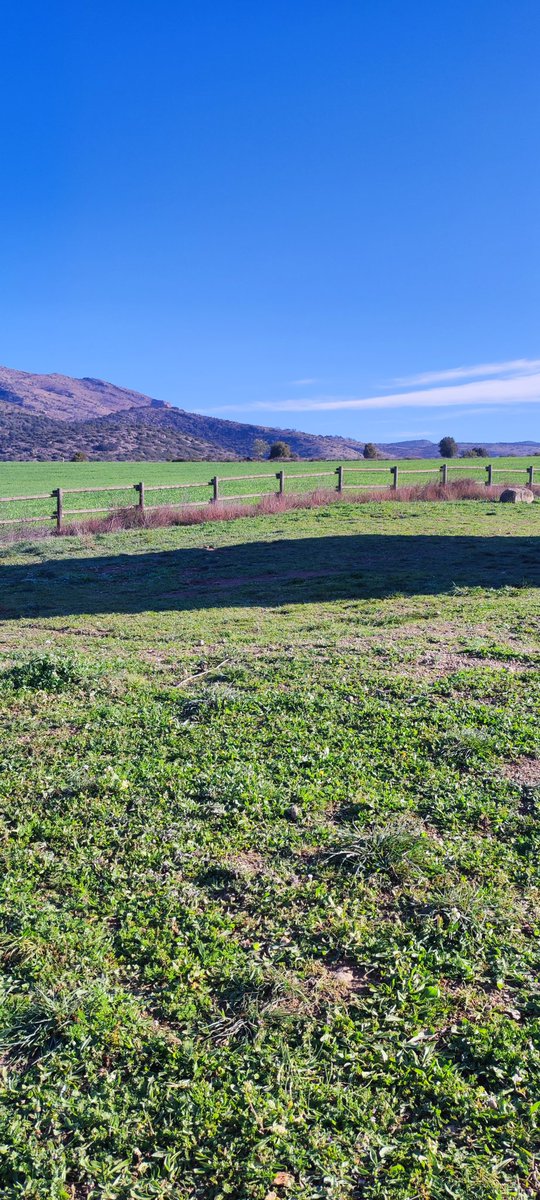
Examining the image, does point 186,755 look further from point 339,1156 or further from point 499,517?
point 499,517

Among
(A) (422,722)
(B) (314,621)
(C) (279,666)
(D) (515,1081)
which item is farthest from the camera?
(B) (314,621)

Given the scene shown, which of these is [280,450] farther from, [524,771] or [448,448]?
[524,771]

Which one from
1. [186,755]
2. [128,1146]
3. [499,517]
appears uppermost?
[499,517]

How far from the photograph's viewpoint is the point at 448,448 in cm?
8794

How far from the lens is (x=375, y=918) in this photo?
3.11 meters

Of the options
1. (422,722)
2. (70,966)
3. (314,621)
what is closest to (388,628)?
(314,621)

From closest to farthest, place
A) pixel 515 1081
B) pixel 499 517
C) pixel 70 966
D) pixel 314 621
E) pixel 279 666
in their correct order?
pixel 515 1081, pixel 70 966, pixel 279 666, pixel 314 621, pixel 499 517

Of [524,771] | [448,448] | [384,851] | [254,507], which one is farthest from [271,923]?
[448,448]

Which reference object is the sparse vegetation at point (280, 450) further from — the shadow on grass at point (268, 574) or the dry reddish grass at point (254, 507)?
the shadow on grass at point (268, 574)

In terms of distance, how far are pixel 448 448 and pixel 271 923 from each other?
90.3 metres

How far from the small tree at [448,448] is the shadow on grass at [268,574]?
75.5 metres

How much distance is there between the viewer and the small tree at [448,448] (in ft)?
287

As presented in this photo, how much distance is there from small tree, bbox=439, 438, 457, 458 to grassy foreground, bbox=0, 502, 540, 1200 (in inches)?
3360

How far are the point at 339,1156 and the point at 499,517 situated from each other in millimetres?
20586
